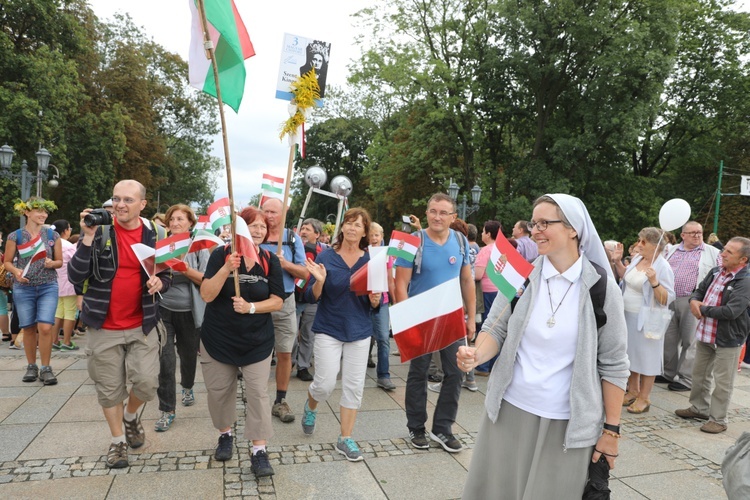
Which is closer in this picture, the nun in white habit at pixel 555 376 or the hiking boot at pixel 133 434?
the nun in white habit at pixel 555 376

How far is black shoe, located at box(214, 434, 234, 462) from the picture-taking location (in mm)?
3814

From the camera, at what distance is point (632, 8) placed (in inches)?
772

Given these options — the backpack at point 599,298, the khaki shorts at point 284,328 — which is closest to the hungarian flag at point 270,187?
the khaki shorts at point 284,328

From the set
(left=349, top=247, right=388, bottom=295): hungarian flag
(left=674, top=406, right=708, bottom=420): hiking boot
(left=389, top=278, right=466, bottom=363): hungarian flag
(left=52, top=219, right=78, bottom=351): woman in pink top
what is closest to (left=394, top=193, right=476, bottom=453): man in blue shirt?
(left=349, top=247, right=388, bottom=295): hungarian flag

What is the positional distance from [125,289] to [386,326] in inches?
131

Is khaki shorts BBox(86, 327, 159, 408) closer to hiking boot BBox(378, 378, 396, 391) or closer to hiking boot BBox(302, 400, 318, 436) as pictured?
hiking boot BBox(302, 400, 318, 436)

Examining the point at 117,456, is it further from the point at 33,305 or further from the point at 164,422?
the point at 33,305

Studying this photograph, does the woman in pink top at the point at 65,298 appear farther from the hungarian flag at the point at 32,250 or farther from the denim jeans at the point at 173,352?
the denim jeans at the point at 173,352

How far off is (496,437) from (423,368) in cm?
174

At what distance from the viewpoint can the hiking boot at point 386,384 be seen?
598cm

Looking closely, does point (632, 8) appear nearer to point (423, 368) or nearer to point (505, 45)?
point (505, 45)

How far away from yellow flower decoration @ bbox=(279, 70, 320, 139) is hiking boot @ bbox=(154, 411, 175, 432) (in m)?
2.63

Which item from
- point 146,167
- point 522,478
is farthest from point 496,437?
point 146,167

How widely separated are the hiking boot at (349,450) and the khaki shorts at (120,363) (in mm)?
1508
